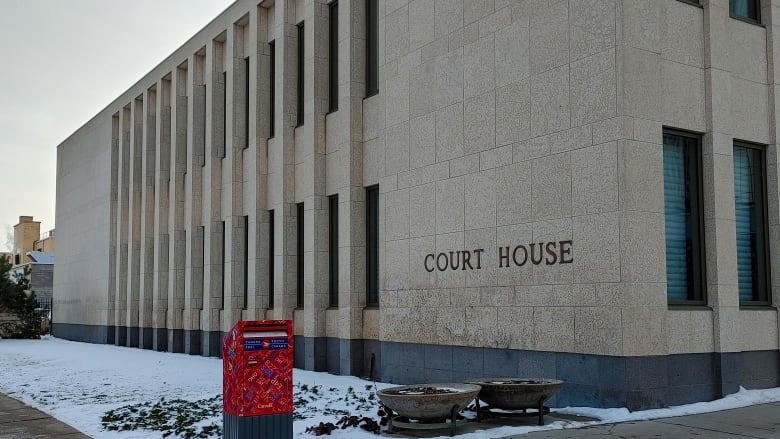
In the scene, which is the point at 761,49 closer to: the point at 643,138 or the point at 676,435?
the point at 643,138

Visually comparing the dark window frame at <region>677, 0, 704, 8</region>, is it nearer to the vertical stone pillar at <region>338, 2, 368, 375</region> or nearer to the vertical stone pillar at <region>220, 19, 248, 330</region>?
the vertical stone pillar at <region>338, 2, 368, 375</region>

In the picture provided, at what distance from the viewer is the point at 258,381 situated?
1009 cm

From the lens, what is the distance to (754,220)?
50.6ft

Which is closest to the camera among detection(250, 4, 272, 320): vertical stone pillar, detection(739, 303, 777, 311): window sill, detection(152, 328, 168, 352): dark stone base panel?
detection(739, 303, 777, 311): window sill

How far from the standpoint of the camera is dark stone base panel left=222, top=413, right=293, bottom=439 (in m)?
9.98

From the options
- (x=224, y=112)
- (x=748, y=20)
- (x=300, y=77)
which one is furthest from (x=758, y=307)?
(x=224, y=112)

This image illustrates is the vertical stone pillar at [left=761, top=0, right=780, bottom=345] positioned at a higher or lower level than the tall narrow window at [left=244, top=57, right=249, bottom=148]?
lower

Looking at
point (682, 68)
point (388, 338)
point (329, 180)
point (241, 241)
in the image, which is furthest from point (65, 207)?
point (682, 68)

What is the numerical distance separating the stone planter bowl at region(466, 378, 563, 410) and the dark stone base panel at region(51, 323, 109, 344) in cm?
3133

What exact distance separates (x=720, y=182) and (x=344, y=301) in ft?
31.6

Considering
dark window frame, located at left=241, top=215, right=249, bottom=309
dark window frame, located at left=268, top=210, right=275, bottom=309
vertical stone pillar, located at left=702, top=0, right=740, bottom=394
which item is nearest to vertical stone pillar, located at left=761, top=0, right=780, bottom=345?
vertical stone pillar, located at left=702, top=0, right=740, bottom=394

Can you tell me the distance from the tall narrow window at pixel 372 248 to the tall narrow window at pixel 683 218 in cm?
801

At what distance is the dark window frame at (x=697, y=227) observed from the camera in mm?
14289

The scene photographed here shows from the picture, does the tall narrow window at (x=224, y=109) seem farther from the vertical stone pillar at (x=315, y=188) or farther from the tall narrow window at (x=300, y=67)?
the vertical stone pillar at (x=315, y=188)
